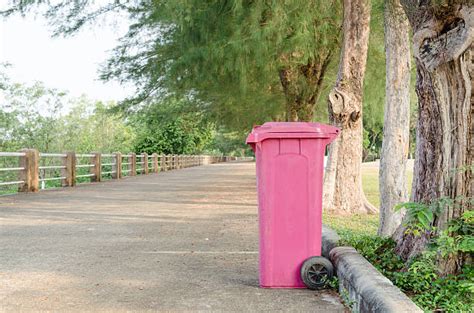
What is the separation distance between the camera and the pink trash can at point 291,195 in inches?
182

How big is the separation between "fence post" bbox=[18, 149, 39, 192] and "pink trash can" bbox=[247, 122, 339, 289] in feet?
37.2

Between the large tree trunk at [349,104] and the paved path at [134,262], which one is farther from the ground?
the large tree trunk at [349,104]

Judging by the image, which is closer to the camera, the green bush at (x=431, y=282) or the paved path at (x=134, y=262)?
the green bush at (x=431, y=282)

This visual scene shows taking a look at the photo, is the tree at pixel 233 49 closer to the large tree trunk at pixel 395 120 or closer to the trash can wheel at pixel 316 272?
the large tree trunk at pixel 395 120

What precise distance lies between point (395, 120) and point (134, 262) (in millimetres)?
5039

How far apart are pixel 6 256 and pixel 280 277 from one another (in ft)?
10.2

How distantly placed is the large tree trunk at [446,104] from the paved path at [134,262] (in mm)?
1145

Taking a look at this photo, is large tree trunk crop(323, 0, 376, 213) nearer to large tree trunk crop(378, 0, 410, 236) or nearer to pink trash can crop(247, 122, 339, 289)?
large tree trunk crop(378, 0, 410, 236)

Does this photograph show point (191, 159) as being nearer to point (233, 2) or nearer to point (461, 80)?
point (233, 2)

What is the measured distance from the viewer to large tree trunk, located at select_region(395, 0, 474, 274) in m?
4.12

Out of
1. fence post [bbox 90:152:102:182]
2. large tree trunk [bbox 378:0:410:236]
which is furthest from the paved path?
fence post [bbox 90:152:102:182]

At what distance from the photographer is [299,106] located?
17.8 meters

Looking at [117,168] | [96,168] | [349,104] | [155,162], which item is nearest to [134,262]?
[349,104]

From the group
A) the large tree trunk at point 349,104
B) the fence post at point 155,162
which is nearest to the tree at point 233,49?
the large tree trunk at point 349,104
